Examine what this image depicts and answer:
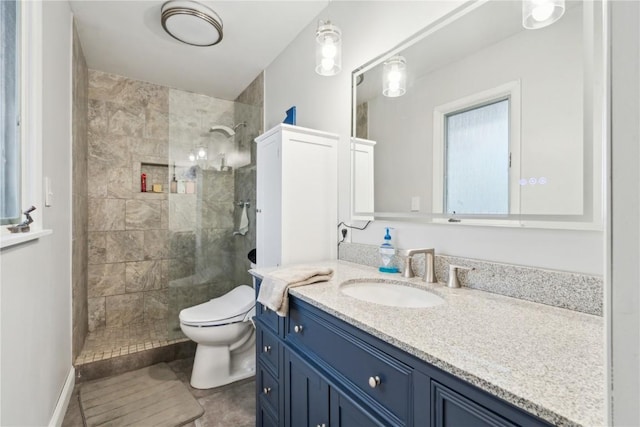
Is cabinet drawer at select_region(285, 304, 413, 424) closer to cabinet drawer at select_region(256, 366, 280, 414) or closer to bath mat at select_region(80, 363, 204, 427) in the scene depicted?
cabinet drawer at select_region(256, 366, 280, 414)

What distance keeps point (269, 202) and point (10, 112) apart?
3.81ft

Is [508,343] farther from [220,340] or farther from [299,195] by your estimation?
[220,340]

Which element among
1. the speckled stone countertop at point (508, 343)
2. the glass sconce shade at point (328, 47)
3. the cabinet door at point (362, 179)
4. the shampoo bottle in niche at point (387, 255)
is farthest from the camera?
the cabinet door at point (362, 179)

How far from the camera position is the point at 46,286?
4.60ft

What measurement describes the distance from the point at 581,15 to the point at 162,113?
335 centimetres

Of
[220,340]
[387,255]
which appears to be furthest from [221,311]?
[387,255]

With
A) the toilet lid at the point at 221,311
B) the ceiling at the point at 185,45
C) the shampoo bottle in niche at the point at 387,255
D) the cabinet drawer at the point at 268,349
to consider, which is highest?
the ceiling at the point at 185,45

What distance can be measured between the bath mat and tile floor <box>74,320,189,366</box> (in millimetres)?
176

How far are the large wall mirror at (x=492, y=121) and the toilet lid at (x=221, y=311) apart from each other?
1.16 m

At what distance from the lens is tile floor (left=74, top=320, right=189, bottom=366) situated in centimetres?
218

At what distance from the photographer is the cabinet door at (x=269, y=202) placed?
1698 mm

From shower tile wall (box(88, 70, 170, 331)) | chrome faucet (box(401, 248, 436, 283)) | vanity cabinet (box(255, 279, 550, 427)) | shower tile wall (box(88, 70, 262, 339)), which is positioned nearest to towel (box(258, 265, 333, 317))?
vanity cabinet (box(255, 279, 550, 427))

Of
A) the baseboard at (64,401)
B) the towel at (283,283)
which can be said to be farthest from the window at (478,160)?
the baseboard at (64,401)

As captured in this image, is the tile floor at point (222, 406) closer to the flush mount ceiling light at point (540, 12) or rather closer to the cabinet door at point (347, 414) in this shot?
the cabinet door at point (347, 414)
